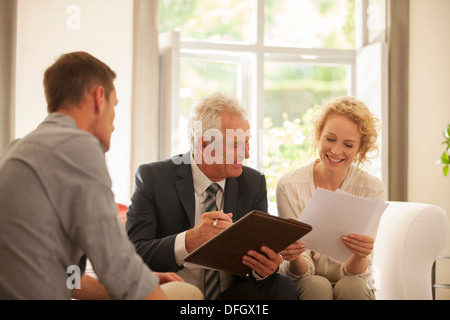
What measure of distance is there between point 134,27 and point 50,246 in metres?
3.10

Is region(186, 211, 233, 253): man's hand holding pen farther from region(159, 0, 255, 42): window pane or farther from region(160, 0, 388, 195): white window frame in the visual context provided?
region(159, 0, 255, 42): window pane

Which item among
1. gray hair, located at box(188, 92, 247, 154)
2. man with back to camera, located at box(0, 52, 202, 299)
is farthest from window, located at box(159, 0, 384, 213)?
man with back to camera, located at box(0, 52, 202, 299)

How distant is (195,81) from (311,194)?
2.25m

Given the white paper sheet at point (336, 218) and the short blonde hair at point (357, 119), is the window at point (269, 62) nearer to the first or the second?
the short blonde hair at point (357, 119)

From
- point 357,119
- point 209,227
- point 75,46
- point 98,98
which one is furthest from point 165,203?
point 75,46

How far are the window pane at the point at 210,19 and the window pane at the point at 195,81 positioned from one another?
0.22 meters

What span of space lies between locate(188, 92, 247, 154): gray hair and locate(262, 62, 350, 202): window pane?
7.57 ft

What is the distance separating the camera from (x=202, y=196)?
220 centimetres

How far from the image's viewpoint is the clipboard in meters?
1.63

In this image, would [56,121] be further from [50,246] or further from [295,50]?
[295,50]

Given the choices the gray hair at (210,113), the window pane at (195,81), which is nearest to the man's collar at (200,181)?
the gray hair at (210,113)

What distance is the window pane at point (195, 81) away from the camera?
4.37 metres
